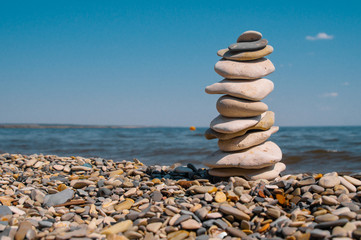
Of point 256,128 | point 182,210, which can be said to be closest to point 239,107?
point 256,128

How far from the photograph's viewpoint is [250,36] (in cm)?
601

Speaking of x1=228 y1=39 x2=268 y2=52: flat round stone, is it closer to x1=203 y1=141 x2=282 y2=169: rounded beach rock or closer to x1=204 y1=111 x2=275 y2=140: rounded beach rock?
x1=204 y1=111 x2=275 y2=140: rounded beach rock

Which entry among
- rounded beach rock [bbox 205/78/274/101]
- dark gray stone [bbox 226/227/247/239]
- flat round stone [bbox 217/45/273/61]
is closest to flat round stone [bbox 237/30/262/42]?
flat round stone [bbox 217/45/273/61]

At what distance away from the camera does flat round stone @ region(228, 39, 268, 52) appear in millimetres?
5822

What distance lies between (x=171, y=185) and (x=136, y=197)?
81 centimetres

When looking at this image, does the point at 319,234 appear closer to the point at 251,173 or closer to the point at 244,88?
the point at 251,173

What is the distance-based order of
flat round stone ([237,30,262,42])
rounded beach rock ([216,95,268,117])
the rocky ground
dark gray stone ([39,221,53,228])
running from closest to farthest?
the rocky ground, dark gray stone ([39,221,53,228]), rounded beach rock ([216,95,268,117]), flat round stone ([237,30,262,42])

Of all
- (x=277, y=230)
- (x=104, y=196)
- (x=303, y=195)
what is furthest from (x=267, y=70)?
(x=104, y=196)

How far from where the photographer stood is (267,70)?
589cm

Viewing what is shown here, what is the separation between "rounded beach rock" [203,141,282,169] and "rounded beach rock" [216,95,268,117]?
0.66 metres

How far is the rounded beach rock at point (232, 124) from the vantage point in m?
5.63

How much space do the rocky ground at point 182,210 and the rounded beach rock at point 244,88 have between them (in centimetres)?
148

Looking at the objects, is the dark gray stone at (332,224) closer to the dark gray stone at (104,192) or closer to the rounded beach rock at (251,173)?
the rounded beach rock at (251,173)

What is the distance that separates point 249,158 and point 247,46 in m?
2.00
